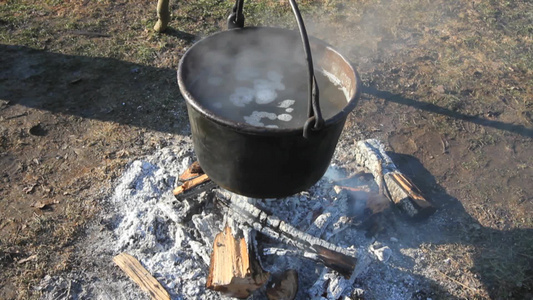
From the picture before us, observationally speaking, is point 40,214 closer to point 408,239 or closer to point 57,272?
point 57,272

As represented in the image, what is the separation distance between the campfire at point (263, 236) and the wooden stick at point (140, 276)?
0.06 metres

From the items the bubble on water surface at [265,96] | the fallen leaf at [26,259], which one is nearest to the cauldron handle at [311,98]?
the bubble on water surface at [265,96]

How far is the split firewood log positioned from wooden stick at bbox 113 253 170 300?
420 mm

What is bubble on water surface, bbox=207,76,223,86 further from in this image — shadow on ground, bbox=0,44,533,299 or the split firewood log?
shadow on ground, bbox=0,44,533,299

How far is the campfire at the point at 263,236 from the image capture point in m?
3.26

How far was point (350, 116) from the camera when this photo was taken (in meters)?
5.22

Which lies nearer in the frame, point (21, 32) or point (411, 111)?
point (411, 111)

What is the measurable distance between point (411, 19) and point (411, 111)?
241 centimetres

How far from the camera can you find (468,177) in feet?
15.2

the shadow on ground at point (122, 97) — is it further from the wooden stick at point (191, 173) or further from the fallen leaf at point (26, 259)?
A: the fallen leaf at point (26, 259)

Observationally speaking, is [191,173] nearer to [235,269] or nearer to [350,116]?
[235,269]

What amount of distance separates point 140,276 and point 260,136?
179 cm

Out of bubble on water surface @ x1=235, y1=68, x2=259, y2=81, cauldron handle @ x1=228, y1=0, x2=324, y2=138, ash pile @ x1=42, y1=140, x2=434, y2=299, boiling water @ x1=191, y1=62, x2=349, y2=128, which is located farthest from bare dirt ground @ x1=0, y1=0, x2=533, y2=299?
cauldron handle @ x1=228, y1=0, x2=324, y2=138

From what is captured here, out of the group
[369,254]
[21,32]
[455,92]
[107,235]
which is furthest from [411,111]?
[21,32]
